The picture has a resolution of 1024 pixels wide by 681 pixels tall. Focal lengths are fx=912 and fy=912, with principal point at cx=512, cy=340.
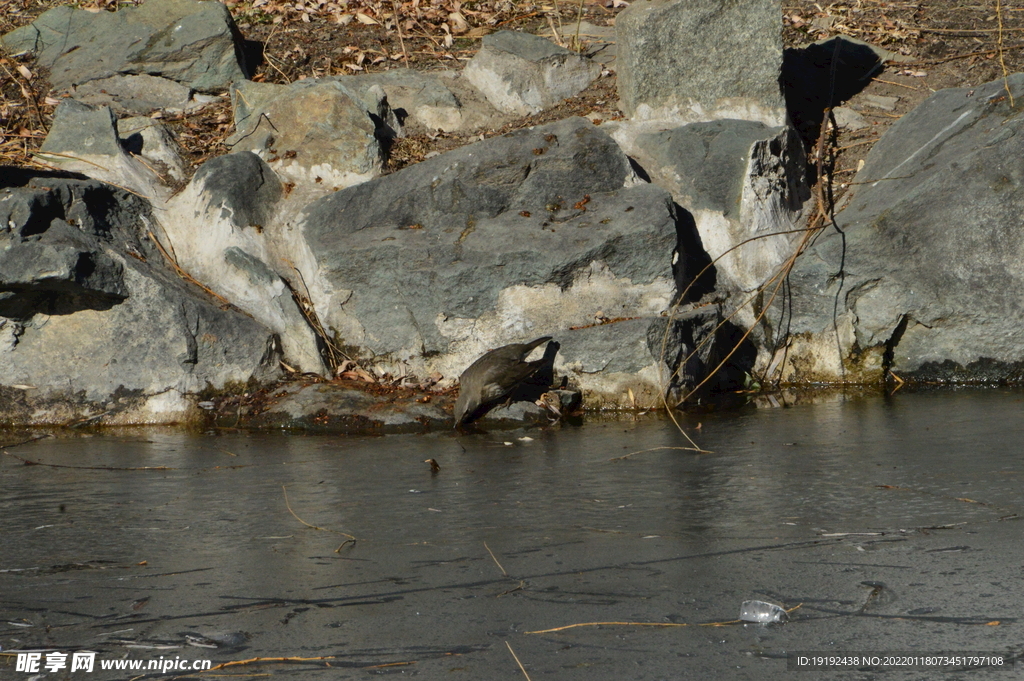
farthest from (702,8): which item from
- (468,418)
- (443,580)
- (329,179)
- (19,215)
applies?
(443,580)

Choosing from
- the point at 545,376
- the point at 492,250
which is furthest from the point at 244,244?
the point at 545,376

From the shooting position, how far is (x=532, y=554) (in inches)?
111

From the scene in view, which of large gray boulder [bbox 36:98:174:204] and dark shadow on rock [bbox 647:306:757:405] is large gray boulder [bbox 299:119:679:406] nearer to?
dark shadow on rock [bbox 647:306:757:405]

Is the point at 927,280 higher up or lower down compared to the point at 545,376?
higher up

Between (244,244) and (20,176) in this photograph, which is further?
(244,244)

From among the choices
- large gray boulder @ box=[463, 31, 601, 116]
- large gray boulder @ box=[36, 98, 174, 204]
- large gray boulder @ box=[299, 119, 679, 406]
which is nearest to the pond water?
large gray boulder @ box=[299, 119, 679, 406]

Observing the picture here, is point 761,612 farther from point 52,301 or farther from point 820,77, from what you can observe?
point 820,77

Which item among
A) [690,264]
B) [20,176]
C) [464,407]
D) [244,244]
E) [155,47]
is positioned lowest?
[464,407]

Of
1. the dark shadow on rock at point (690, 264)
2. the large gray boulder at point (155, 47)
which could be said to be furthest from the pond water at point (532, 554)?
the large gray boulder at point (155, 47)

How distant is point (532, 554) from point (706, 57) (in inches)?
199

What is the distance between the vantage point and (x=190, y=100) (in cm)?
761

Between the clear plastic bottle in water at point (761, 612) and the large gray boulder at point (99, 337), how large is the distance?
161 inches

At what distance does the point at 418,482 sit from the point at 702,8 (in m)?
4.58

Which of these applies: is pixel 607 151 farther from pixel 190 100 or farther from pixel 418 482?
pixel 190 100
